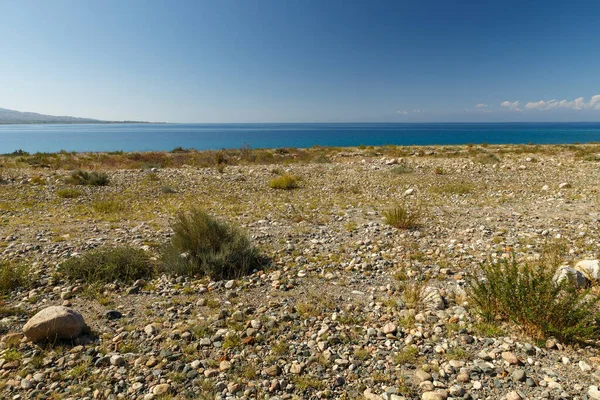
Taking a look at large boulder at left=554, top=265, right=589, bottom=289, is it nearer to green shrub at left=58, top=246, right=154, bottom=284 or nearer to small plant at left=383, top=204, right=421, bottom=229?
small plant at left=383, top=204, right=421, bottom=229

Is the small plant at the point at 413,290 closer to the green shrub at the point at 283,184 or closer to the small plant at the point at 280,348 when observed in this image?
the small plant at the point at 280,348

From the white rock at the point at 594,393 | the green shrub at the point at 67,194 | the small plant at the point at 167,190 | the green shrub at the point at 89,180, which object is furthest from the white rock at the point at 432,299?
the green shrub at the point at 89,180

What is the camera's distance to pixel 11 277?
5156 mm

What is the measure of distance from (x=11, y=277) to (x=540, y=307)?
7.87m

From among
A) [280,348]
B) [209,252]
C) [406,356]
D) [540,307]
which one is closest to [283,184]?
[209,252]

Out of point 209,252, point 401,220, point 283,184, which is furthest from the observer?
point 283,184

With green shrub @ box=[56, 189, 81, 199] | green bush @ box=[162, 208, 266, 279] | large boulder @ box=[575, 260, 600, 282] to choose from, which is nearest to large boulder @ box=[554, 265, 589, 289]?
large boulder @ box=[575, 260, 600, 282]

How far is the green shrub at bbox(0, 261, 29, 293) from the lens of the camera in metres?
5.03

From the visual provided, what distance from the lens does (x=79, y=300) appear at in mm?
4848

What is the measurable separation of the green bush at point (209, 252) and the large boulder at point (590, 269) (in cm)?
546

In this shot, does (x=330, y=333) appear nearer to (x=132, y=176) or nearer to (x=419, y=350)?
(x=419, y=350)

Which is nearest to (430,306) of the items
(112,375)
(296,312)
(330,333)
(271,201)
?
(330,333)

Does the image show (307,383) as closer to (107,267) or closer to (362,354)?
(362,354)

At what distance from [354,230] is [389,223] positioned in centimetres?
107
